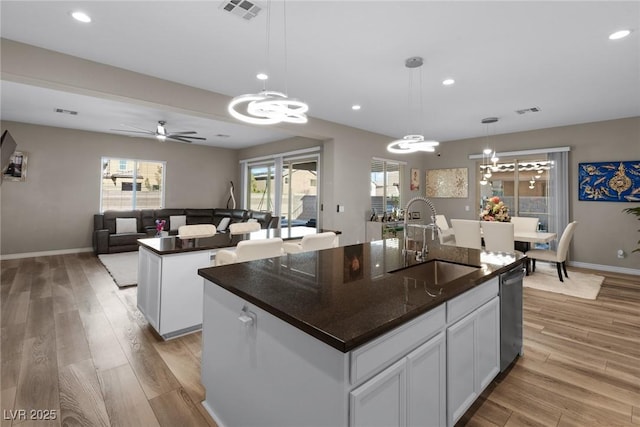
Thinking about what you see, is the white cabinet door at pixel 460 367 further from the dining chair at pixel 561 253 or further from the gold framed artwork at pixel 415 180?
the gold framed artwork at pixel 415 180

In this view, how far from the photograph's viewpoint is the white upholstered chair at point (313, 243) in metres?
2.76

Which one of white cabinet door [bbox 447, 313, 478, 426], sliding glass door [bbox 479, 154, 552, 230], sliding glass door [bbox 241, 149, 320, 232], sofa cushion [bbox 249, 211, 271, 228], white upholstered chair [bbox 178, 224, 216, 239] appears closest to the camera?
white cabinet door [bbox 447, 313, 478, 426]

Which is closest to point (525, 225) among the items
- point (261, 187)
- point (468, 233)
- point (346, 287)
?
point (468, 233)

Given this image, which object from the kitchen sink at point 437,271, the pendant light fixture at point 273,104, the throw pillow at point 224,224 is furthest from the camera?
the throw pillow at point 224,224

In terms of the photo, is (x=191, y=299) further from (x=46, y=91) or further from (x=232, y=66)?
(x=46, y=91)

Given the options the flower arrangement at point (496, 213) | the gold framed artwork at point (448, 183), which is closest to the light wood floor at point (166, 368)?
the flower arrangement at point (496, 213)

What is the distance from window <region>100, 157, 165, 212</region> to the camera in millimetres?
7340

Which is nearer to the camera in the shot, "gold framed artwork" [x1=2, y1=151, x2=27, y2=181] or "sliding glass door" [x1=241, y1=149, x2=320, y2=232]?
"gold framed artwork" [x1=2, y1=151, x2=27, y2=181]

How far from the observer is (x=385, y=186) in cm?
707

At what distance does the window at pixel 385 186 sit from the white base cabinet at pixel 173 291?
443 cm

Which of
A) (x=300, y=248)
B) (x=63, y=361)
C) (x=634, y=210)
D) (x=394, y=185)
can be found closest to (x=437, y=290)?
(x=300, y=248)

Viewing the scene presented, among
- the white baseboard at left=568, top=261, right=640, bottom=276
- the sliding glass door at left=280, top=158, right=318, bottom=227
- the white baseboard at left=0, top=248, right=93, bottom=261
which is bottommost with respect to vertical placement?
the white baseboard at left=568, top=261, right=640, bottom=276

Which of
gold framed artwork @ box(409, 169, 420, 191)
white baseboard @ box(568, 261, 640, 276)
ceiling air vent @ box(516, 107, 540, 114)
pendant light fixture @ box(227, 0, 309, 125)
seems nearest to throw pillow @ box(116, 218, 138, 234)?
pendant light fixture @ box(227, 0, 309, 125)

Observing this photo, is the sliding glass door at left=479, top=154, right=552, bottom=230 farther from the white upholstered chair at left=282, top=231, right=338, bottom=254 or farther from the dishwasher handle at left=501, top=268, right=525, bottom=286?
the white upholstered chair at left=282, top=231, right=338, bottom=254
